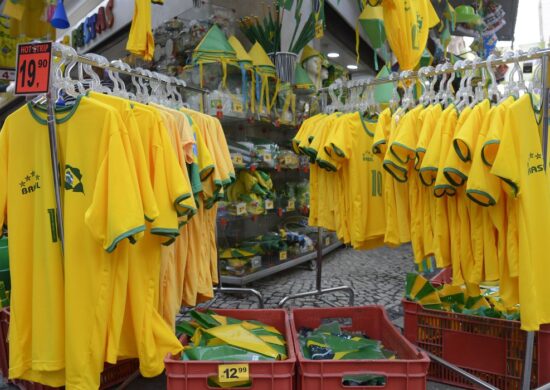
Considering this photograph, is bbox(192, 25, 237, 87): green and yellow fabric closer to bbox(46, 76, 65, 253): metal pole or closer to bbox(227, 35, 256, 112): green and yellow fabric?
bbox(227, 35, 256, 112): green and yellow fabric

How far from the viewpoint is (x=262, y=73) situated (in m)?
4.15

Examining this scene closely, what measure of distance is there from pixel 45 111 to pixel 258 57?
272cm

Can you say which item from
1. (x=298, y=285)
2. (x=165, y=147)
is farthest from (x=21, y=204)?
(x=298, y=285)

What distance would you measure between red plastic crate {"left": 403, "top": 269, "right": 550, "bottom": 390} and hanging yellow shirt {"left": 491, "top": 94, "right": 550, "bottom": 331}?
1.28 ft

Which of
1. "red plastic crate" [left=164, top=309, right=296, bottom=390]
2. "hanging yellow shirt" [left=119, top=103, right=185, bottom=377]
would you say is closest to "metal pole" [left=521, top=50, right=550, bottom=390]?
"red plastic crate" [left=164, top=309, right=296, bottom=390]

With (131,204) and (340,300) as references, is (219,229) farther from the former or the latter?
(131,204)

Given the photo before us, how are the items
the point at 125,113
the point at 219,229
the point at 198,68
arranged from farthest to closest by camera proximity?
the point at 219,229
the point at 198,68
the point at 125,113

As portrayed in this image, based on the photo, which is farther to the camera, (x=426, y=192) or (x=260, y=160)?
(x=260, y=160)

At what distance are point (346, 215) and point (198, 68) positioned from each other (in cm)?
196

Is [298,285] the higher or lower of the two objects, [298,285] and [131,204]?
the lower

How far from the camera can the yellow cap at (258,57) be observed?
4.13 metres

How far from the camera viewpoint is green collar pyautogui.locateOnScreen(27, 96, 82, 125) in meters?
1.68

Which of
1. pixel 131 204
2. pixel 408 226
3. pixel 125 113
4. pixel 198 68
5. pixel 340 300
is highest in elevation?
pixel 198 68

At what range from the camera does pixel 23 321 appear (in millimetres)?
1769
